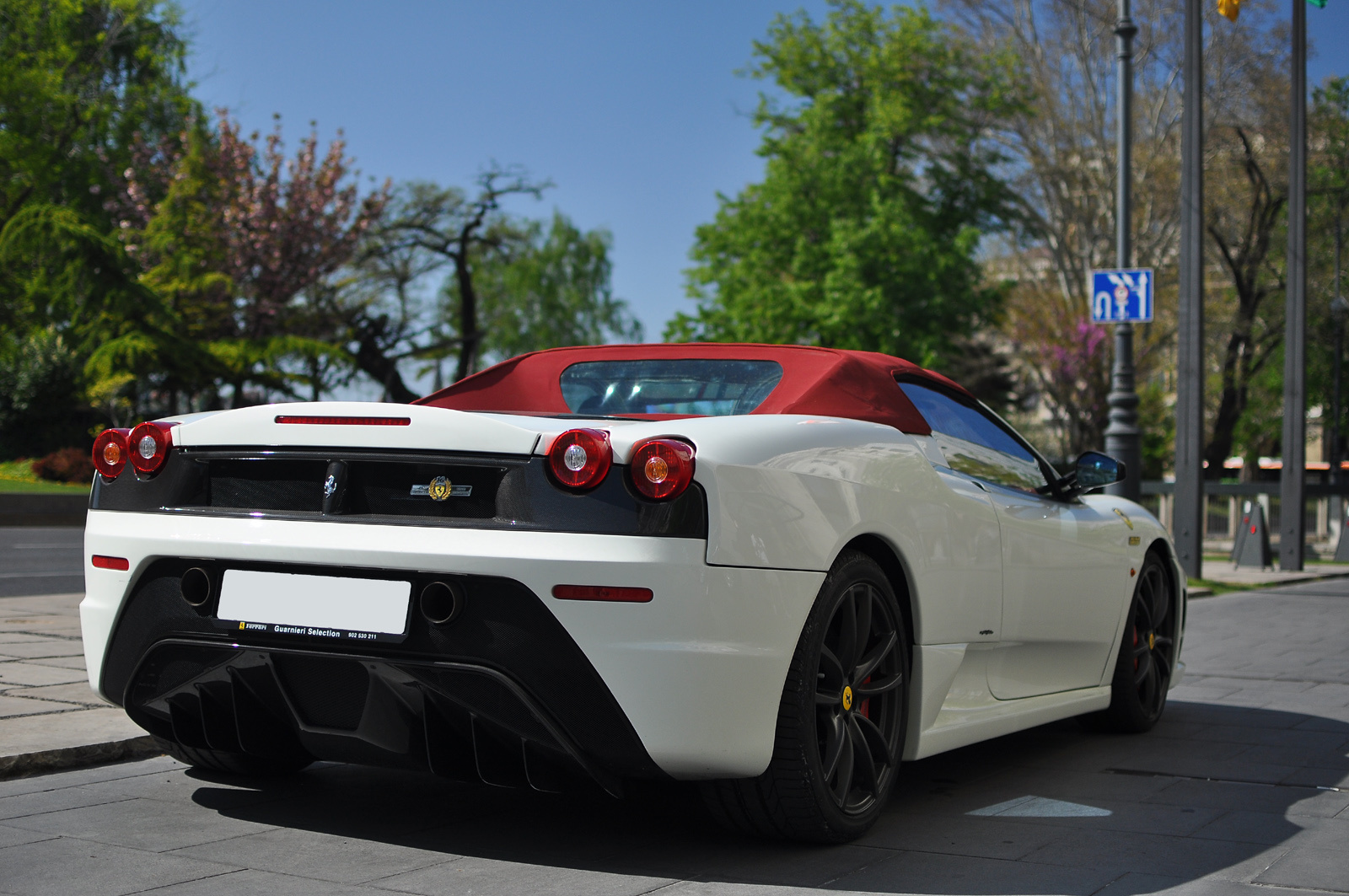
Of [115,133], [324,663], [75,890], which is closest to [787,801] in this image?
[324,663]

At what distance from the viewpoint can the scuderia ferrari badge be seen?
3.36m

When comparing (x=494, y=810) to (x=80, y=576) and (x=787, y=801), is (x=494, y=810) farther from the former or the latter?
(x=80, y=576)

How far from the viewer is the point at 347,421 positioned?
3508 mm

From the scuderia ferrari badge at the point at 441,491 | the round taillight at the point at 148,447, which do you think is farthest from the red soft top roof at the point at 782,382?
the round taillight at the point at 148,447

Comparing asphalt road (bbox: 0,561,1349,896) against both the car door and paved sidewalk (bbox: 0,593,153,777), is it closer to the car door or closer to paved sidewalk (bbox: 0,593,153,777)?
paved sidewalk (bbox: 0,593,153,777)

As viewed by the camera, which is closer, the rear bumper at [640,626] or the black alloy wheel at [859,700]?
the rear bumper at [640,626]

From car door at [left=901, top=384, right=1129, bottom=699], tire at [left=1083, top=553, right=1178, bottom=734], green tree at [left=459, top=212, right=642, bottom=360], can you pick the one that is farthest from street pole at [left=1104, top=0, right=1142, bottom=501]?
green tree at [left=459, top=212, right=642, bottom=360]

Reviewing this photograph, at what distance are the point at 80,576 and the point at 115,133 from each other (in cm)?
3221

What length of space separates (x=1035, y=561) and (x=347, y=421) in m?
2.49

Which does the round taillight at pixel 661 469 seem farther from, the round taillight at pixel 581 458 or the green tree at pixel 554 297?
the green tree at pixel 554 297

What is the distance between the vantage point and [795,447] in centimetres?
356

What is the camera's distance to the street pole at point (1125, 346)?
48.3 ft

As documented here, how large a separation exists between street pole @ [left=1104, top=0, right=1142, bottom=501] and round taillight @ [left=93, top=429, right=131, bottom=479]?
12.2 metres

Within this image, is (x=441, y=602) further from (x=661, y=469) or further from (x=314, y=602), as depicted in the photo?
(x=661, y=469)
